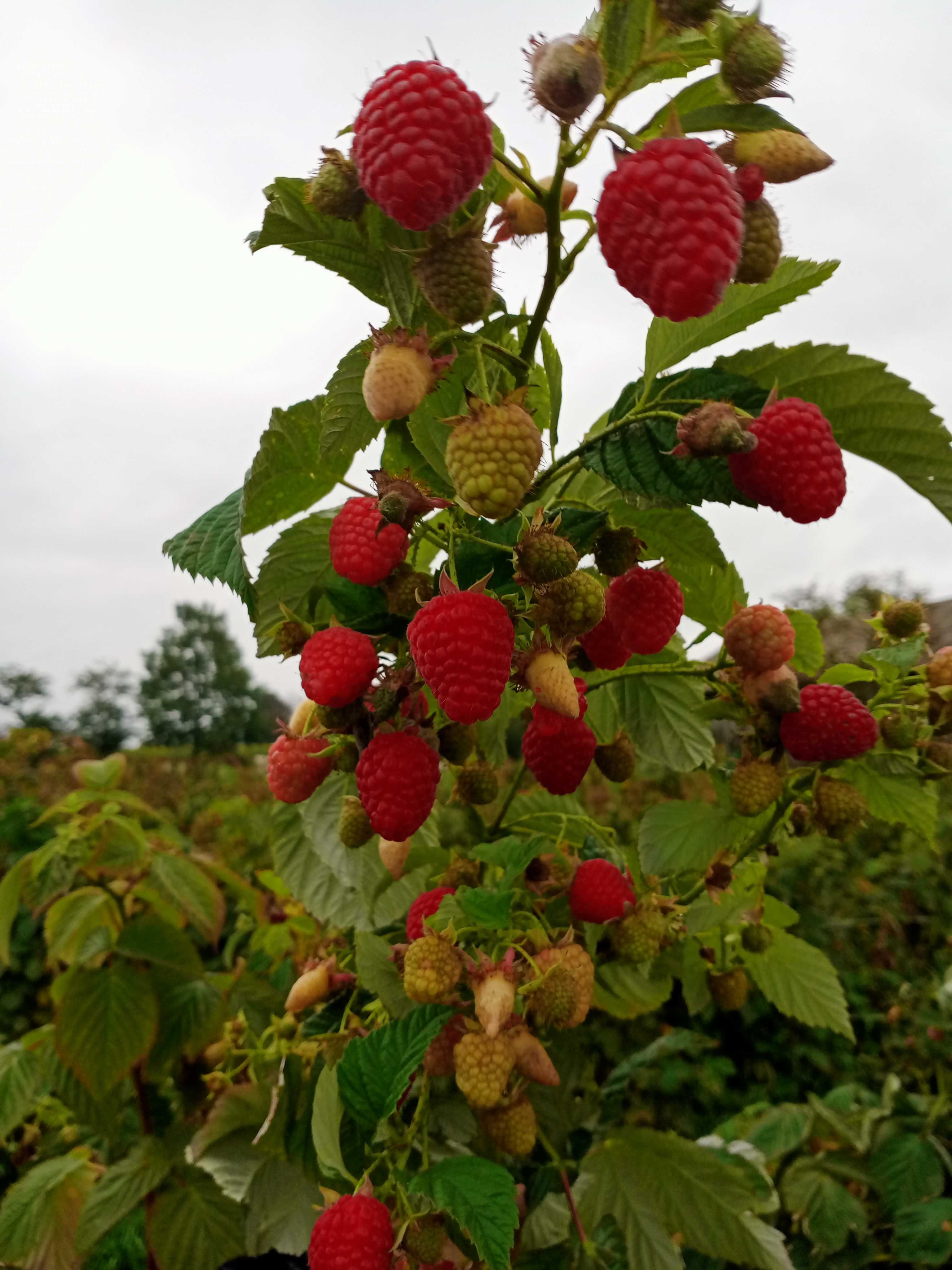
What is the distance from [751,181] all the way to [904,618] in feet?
1.89

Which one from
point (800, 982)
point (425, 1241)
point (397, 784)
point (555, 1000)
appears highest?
point (397, 784)

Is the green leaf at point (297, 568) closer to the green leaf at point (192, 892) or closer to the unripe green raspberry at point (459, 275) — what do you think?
the unripe green raspberry at point (459, 275)

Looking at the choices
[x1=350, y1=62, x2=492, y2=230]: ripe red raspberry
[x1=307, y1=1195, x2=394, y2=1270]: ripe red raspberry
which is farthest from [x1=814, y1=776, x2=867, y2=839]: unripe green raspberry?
[x1=350, y1=62, x2=492, y2=230]: ripe red raspberry

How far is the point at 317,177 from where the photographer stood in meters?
0.55

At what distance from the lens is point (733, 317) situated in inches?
25.2

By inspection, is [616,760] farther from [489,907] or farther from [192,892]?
[192,892]

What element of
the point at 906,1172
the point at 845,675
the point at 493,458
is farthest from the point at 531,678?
the point at 906,1172

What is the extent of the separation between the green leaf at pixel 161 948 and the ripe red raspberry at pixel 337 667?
830mm

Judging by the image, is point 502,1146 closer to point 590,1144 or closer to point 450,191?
point 590,1144

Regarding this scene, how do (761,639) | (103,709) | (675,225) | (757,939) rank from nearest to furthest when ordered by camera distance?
(675,225), (761,639), (757,939), (103,709)

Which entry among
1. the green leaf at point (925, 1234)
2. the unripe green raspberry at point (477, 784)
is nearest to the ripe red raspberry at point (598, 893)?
the unripe green raspberry at point (477, 784)

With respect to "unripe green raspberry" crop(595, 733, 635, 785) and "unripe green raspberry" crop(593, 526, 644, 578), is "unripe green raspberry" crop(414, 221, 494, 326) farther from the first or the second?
"unripe green raspberry" crop(595, 733, 635, 785)

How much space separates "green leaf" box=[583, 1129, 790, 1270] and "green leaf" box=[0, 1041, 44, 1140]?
0.90m

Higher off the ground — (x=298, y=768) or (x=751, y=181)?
(x=751, y=181)
